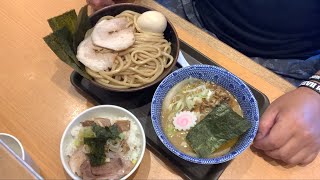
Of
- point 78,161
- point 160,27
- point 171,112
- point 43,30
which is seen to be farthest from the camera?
point 43,30

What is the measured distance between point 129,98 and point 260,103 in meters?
0.45

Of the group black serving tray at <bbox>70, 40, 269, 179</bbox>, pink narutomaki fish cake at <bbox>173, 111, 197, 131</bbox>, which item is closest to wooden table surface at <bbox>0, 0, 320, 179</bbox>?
black serving tray at <bbox>70, 40, 269, 179</bbox>

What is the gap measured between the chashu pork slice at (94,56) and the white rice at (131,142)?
204 mm

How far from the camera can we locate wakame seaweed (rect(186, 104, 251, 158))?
1.00 meters

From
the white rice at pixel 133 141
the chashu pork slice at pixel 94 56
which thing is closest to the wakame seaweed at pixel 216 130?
the white rice at pixel 133 141

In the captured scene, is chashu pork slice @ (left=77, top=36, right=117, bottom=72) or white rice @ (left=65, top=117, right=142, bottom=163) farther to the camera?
chashu pork slice @ (left=77, top=36, right=117, bottom=72)

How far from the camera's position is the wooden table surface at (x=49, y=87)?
41.4 inches

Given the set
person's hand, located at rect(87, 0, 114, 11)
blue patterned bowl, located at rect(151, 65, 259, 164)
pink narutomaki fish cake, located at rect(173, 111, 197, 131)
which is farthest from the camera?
person's hand, located at rect(87, 0, 114, 11)

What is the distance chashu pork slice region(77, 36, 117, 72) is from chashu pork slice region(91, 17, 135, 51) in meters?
0.02

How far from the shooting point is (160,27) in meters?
1.21

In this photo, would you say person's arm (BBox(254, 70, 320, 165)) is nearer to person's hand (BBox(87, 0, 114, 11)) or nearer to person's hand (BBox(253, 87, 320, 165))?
person's hand (BBox(253, 87, 320, 165))

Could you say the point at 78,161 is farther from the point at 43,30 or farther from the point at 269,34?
the point at 269,34

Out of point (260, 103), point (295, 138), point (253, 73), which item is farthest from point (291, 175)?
point (253, 73)

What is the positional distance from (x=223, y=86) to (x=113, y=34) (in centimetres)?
42
